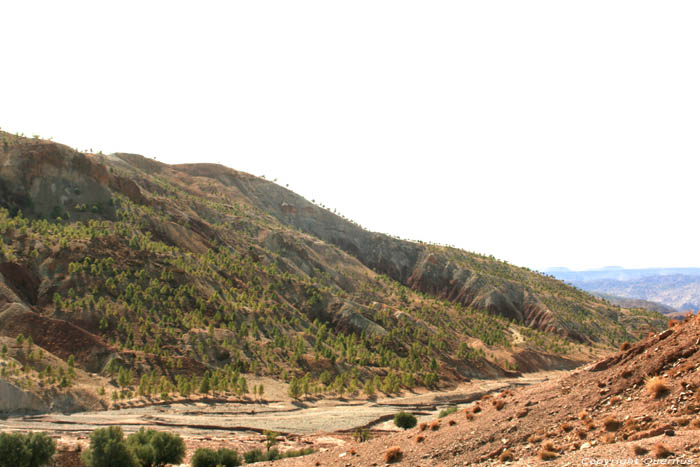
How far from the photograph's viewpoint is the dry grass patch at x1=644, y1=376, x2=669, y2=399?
15.4 metres

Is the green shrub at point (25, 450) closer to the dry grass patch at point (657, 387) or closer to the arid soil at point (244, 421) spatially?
the arid soil at point (244, 421)

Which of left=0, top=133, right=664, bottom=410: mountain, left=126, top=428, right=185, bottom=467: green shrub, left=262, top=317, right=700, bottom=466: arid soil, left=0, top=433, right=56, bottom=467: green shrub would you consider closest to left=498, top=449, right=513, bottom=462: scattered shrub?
left=262, top=317, right=700, bottom=466: arid soil

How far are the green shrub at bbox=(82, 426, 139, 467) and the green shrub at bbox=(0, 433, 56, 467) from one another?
101 inches

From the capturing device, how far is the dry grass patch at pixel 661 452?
11664mm

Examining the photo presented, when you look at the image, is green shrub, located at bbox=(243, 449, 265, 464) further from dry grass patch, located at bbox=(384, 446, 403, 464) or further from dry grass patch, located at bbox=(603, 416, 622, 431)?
dry grass patch, located at bbox=(603, 416, 622, 431)

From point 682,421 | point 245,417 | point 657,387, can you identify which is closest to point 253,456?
point 245,417

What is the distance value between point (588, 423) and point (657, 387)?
243 centimetres

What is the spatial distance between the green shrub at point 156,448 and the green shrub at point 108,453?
120 cm

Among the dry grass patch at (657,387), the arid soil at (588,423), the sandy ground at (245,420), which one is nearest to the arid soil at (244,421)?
the sandy ground at (245,420)

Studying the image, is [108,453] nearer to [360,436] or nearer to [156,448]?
[156,448]

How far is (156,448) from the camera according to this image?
27.9m

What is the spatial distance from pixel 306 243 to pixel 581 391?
9294 centimetres

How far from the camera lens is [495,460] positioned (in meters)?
16.6

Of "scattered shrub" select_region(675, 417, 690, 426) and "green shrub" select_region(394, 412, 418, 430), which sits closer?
"scattered shrub" select_region(675, 417, 690, 426)
